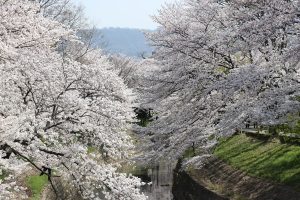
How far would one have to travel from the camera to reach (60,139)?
12.9 metres

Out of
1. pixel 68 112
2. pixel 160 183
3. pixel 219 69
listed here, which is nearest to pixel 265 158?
pixel 219 69

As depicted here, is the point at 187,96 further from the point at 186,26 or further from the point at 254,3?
→ the point at 254,3

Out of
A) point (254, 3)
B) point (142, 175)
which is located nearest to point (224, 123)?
point (254, 3)

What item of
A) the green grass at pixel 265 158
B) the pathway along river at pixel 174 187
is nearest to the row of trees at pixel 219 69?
the green grass at pixel 265 158

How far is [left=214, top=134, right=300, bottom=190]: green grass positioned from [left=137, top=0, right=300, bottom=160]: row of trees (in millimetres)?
2437

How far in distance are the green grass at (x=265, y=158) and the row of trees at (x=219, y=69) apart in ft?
8.00

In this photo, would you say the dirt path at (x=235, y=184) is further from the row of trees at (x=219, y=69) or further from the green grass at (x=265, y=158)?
the row of trees at (x=219, y=69)

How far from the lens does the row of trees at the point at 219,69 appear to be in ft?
38.8

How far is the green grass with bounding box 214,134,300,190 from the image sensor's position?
16453 millimetres

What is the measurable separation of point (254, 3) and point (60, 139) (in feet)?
22.4

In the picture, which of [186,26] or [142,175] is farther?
[142,175]

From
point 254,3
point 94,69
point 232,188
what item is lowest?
point 232,188

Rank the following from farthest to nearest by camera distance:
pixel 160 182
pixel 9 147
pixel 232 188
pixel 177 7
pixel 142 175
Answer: pixel 142 175 → pixel 160 182 → pixel 177 7 → pixel 232 188 → pixel 9 147

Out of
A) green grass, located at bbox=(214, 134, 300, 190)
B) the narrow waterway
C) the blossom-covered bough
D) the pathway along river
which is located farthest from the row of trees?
the narrow waterway
